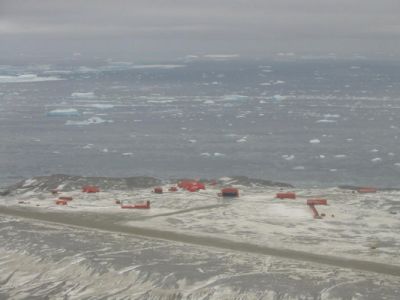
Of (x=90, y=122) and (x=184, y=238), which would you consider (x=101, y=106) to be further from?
(x=184, y=238)

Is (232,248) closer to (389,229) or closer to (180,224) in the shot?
(180,224)

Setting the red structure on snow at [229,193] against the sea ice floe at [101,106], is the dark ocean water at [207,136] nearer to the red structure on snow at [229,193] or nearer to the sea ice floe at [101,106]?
the sea ice floe at [101,106]

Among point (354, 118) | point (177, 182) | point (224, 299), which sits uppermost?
point (354, 118)

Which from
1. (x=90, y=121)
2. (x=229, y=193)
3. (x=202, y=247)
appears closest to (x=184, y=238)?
(x=202, y=247)

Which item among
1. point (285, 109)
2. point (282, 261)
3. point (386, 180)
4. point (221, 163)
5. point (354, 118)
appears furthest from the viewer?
point (285, 109)

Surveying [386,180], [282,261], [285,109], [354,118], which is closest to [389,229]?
[282,261]

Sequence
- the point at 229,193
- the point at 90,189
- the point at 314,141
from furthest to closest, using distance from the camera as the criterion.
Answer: the point at 314,141
the point at 90,189
the point at 229,193
